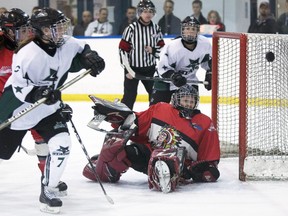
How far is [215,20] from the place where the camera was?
28.6ft

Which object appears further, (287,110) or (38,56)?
(287,110)

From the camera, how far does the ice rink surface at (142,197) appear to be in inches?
158

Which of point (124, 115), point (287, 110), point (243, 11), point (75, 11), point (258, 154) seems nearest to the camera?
point (124, 115)

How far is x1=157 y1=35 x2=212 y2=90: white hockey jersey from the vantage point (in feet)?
18.1

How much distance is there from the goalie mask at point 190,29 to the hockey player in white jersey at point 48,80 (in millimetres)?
1425

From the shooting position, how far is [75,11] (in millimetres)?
9281

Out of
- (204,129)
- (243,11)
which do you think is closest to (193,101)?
(204,129)

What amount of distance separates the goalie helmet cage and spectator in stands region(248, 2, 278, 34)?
2908mm

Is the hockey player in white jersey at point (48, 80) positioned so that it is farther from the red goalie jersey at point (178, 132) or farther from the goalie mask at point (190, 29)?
the goalie mask at point (190, 29)

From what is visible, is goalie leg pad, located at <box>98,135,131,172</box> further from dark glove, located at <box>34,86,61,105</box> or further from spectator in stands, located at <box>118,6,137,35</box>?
spectator in stands, located at <box>118,6,137,35</box>

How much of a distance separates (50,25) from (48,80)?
262 millimetres

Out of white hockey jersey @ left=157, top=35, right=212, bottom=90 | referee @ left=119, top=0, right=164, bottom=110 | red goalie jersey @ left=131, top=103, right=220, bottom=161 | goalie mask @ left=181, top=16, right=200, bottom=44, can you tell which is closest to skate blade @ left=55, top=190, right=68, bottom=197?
red goalie jersey @ left=131, top=103, right=220, bottom=161

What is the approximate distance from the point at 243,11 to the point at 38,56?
16.6 feet

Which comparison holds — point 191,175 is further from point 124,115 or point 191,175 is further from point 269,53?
point 269,53
